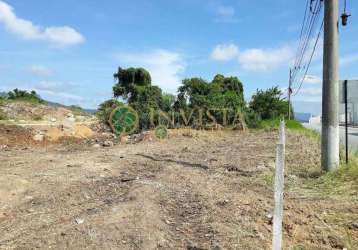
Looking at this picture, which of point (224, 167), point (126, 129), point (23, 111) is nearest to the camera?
point (224, 167)

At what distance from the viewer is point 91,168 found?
28.6 ft

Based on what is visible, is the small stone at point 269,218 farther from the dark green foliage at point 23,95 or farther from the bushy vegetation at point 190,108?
the dark green foliage at point 23,95

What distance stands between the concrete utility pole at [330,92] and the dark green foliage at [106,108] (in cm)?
1338

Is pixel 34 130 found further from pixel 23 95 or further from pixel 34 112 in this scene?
pixel 23 95

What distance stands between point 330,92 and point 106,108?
14.7 metres

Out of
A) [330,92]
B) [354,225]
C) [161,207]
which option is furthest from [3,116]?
[354,225]

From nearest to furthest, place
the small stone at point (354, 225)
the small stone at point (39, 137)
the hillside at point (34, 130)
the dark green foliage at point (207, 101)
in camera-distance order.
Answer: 1. the small stone at point (354, 225)
2. the hillside at point (34, 130)
3. the small stone at point (39, 137)
4. the dark green foliage at point (207, 101)

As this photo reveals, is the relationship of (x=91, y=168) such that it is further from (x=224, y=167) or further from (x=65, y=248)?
(x=65, y=248)

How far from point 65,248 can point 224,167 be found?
5340mm

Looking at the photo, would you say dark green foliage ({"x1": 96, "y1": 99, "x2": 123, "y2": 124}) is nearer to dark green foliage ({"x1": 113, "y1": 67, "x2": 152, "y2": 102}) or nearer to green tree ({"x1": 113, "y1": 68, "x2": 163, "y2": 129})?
green tree ({"x1": 113, "y1": 68, "x2": 163, "y2": 129})

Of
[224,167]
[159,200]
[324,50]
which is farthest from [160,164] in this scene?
[324,50]

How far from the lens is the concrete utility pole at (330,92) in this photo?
8008mm

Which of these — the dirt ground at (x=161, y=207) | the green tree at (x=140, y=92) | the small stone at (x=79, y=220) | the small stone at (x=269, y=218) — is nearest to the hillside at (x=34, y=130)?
the green tree at (x=140, y=92)

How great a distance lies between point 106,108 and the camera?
21281 millimetres
